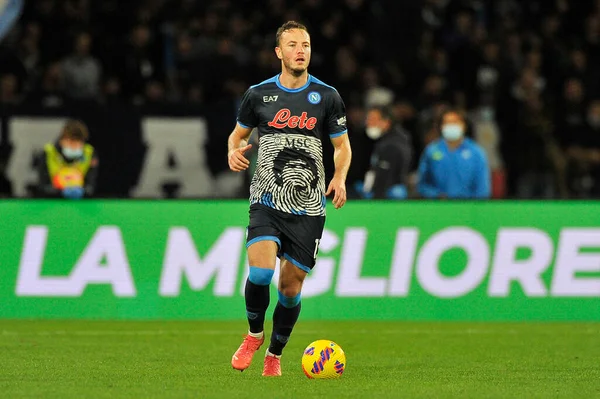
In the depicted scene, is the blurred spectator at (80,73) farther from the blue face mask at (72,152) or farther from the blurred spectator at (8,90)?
the blue face mask at (72,152)

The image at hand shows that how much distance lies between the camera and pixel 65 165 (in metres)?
16.1

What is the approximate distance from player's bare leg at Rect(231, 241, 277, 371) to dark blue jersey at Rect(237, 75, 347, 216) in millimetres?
327

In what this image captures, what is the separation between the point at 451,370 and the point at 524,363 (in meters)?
0.80

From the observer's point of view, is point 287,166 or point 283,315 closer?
point 287,166

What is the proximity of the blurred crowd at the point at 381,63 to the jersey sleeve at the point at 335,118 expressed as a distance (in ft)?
26.2

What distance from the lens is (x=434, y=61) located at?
21.7m

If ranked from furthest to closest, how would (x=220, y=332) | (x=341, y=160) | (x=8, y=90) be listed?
(x=8, y=90)
(x=220, y=332)
(x=341, y=160)

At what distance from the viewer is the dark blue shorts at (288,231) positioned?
30.3 feet

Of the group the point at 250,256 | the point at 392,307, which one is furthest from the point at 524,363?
the point at 392,307

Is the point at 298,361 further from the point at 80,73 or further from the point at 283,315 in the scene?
the point at 80,73

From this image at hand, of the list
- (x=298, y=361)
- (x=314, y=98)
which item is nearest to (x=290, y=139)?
(x=314, y=98)

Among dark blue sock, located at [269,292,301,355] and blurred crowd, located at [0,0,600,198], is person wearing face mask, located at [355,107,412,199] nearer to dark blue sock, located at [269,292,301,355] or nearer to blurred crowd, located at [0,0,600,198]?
blurred crowd, located at [0,0,600,198]

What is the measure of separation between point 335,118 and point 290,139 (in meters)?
0.35

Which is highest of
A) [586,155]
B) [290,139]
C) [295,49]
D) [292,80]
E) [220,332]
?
[295,49]
